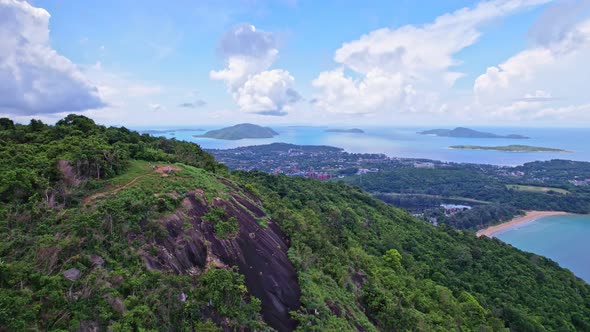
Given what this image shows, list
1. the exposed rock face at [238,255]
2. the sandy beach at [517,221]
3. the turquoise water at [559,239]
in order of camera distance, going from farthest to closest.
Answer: the sandy beach at [517,221], the turquoise water at [559,239], the exposed rock face at [238,255]

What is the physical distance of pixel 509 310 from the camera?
2372cm

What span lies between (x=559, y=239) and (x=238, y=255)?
70561 mm

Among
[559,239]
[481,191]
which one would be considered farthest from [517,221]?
[481,191]

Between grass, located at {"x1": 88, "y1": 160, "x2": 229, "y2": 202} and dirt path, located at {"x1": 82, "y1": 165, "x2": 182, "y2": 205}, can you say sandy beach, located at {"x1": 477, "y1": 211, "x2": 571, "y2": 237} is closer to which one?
grass, located at {"x1": 88, "y1": 160, "x2": 229, "y2": 202}

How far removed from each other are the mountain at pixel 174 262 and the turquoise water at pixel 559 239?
31.1m

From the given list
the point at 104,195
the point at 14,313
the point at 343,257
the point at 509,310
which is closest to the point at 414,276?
the point at 509,310

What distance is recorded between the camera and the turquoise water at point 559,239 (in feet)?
162

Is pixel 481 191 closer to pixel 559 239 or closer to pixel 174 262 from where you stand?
pixel 559 239

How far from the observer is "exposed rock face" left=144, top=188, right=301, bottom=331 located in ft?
38.8

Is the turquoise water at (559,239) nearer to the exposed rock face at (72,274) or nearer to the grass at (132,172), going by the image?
the grass at (132,172)

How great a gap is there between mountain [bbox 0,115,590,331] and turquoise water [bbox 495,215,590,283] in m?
31.1

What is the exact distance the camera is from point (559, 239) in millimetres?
58000

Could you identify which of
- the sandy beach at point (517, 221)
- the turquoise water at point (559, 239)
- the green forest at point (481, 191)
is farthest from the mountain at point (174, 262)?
the green forest at point (481, 191)

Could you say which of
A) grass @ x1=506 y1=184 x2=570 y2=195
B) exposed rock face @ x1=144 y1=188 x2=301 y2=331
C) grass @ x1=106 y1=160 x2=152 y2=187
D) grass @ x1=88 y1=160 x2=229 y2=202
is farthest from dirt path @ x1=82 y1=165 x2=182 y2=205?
grass @ x1=506 y1=184 x2=570 y2=195
